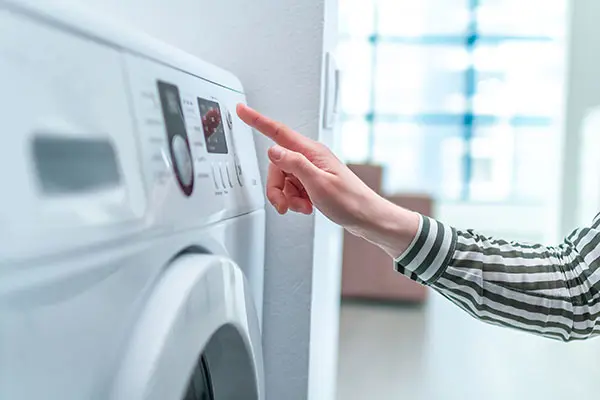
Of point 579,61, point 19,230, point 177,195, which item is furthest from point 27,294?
point 579,61

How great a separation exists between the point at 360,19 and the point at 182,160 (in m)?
5.76

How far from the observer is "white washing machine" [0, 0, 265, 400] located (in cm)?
29

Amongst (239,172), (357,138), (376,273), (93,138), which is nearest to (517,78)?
(357,138)

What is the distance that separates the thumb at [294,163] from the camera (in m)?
0.60

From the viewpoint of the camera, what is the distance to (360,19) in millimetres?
5977

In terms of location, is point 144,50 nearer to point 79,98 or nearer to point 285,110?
point 79,98

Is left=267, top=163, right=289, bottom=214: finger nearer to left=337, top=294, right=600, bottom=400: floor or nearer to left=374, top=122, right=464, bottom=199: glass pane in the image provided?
left=337, top=294, right=600, bottom=400: floor

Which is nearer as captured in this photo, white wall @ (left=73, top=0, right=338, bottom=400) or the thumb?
the thumb

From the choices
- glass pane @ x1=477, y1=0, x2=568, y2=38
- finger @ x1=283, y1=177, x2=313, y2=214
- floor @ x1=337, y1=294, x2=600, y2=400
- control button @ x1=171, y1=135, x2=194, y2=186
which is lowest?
floor @ x1=337, y1=294, x2=600, y2=400

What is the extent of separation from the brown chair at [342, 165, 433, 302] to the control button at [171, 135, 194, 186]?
117 inches

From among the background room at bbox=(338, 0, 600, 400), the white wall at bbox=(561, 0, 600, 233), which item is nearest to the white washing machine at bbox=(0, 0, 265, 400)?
the white wall at bbox=(561, 0, 600, 233)

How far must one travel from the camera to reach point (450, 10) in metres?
5.88

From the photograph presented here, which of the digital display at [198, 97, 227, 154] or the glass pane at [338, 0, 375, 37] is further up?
the glass pane at [338, 0, 375, 37]

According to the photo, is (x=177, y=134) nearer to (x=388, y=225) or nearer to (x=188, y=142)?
(x=188, y=142)
